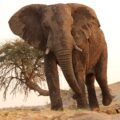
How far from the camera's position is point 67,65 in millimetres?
15820

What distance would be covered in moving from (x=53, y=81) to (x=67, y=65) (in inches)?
39.1

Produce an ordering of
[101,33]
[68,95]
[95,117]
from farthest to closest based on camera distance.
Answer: [68,95] < [101,33] < [95,117]

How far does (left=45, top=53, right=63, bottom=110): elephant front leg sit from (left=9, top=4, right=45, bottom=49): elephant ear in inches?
37.9

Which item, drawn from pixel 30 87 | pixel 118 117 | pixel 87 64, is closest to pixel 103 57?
pixel 87 64

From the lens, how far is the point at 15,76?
3250cm

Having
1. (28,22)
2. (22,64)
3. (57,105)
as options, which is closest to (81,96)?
(57,105)

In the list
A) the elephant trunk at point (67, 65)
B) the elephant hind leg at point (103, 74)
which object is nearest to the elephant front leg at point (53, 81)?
the elephant trunk at point (67, 65)

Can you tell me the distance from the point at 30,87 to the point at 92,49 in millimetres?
13359

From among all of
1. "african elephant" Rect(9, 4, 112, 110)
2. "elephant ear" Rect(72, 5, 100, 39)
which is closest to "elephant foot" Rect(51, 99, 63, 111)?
→ "african elephant" Rect(9, 4, 112, 110)

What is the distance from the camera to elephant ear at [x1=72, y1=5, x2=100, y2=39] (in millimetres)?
17344

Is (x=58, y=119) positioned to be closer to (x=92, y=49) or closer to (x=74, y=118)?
(x=74, y=118)

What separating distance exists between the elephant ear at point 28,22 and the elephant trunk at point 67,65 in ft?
5.62

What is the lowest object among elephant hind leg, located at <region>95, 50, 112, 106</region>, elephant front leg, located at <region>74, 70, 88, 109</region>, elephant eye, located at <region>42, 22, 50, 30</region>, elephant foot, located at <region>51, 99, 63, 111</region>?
elephant foot, located at <region>51, 99, 63, 111</region>

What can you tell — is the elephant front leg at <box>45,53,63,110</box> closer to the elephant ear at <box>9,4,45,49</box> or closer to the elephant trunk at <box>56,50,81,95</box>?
the elephant trunk at <box>56,50,81,95</box>
